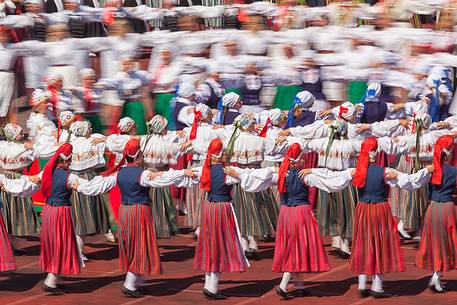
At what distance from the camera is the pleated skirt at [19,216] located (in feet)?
55.3

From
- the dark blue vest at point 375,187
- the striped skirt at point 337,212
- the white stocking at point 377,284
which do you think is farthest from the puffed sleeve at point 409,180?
the striped skirt at point 337,212

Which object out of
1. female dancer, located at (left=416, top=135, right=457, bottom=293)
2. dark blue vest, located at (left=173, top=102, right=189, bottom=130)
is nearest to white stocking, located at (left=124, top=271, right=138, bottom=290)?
female dancer, located at (left=416, top=135, right=457, bottom=293)

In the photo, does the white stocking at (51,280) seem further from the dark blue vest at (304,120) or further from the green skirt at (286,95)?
the green skirt at (286,95)

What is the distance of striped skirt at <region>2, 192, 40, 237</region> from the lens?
1686cm

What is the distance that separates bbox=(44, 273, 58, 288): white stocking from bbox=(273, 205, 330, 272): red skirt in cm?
236

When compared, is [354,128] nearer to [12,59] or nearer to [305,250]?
[305,250]

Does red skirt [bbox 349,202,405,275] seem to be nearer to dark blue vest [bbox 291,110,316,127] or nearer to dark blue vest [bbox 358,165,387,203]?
dark blue vest [bbox 358,165,387,203]

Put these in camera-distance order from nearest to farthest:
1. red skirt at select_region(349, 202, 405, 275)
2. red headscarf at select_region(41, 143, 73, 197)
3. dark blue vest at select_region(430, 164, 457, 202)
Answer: red skirt at select_region(349, 202, 405, 275) < dark blue vest at select_region(430, 164, 457, 202) < red headscarf at select_region(41, 143, 73, 197)

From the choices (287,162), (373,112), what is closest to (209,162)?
(287,162)

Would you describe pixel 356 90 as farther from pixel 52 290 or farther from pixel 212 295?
pixel 52 290

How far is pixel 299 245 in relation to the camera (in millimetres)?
14648

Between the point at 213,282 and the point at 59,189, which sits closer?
the point at 213,282

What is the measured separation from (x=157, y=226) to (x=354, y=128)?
2.62 m

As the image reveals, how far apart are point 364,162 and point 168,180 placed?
2.03 m
